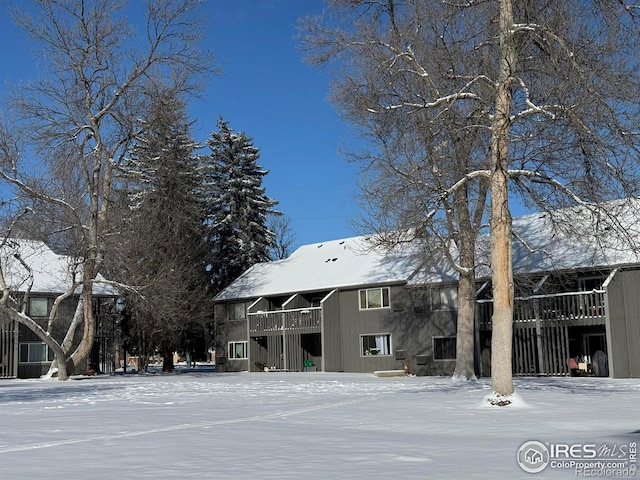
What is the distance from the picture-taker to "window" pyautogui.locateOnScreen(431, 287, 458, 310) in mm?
34875

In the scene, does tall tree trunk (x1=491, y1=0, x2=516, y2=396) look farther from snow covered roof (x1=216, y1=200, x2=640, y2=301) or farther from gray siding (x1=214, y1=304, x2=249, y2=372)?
gray siding (x1=214, y1=304, x2=249, y2=372)

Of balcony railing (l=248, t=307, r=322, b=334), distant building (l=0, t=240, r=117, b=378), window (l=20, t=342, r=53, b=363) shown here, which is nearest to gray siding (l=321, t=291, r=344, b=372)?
balcony railing (l=248, t=307, r=322, b=334)

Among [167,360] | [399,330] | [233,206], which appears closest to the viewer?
[399,330]

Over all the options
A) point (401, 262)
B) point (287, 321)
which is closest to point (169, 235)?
point (287, 321)

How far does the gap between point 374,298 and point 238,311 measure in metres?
11.5

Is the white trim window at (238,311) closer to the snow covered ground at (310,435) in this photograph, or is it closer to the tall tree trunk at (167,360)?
the tall tree trunk at (167,360)

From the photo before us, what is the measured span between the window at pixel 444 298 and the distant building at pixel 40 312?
18.9 metres

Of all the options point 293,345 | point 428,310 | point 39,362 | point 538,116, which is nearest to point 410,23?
point 538,116

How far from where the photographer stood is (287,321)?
138 ft

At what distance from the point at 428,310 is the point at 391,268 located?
3.83 metres

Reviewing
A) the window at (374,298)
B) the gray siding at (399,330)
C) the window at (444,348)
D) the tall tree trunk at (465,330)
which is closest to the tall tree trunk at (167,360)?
the gray siding at (399,330)

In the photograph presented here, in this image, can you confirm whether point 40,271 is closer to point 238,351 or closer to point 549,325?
point 238,351

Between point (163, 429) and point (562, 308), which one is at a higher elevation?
point (562, 308)

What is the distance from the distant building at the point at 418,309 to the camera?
95.1 ft
